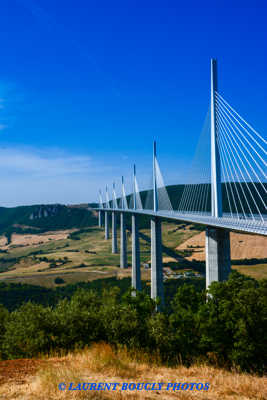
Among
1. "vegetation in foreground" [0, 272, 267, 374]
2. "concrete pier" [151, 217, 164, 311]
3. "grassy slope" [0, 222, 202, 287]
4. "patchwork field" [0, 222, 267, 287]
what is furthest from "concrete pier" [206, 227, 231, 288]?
"grassy slope" [0, 222, 202, 287]

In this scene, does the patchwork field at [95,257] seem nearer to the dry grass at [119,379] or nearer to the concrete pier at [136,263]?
the concrete pier at [136,263]

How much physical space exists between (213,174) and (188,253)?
6544cm

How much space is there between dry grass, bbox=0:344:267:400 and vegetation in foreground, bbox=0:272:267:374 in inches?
80.6

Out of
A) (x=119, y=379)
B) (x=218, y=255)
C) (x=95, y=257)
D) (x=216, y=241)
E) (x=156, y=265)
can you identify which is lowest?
(x=95, y=257)

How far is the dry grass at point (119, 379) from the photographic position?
24.0 ft

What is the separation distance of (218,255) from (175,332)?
12054 millimetres

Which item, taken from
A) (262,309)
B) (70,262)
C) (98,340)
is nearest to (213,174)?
(262,309)

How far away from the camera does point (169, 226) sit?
143m

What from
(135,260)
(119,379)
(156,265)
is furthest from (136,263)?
(119,379)

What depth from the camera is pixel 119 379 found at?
28.0ft

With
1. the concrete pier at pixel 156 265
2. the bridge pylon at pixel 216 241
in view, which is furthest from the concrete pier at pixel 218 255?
the concrete pier at pixel 156 265

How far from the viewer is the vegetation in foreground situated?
12641 millimetres

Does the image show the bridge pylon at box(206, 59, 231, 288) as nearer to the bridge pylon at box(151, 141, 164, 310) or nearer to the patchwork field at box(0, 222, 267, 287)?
the bridge pylon at box(151, 141, 164, 310)

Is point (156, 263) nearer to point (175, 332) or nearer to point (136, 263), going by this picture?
point (136, 263)
